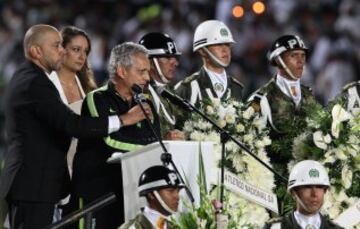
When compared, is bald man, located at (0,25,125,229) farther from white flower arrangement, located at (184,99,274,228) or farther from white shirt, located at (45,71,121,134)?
white flower arrangement, located at (184,99,274,228)

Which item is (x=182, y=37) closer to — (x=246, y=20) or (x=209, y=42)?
(x=246, y=20)

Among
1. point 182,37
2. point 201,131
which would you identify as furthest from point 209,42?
point 182,37

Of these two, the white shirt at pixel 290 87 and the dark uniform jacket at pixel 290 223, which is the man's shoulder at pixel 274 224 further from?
the white shirt at pixel 290 87

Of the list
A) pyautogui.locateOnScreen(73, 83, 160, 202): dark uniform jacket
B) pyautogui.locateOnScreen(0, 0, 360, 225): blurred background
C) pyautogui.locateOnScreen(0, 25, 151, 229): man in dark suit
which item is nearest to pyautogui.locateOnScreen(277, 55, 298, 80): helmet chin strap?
pyautogui.locateOnScreen(73, 83, 160, 202): dark uniform jacket

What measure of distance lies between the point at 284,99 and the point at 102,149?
2985mm

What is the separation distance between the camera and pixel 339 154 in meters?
13.2

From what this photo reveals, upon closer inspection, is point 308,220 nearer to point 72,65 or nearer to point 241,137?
point 241,137

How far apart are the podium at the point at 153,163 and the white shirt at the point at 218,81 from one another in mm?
2289

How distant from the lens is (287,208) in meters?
13.4

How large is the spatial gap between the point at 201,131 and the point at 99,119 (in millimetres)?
1763

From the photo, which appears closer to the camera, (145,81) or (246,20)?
(145,81)

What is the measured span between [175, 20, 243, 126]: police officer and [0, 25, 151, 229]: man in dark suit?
2495 millimetres

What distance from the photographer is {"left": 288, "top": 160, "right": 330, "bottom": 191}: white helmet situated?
38.8ft

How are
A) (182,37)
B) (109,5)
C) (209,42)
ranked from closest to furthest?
(209,42) → (182,37) → (109,5)
